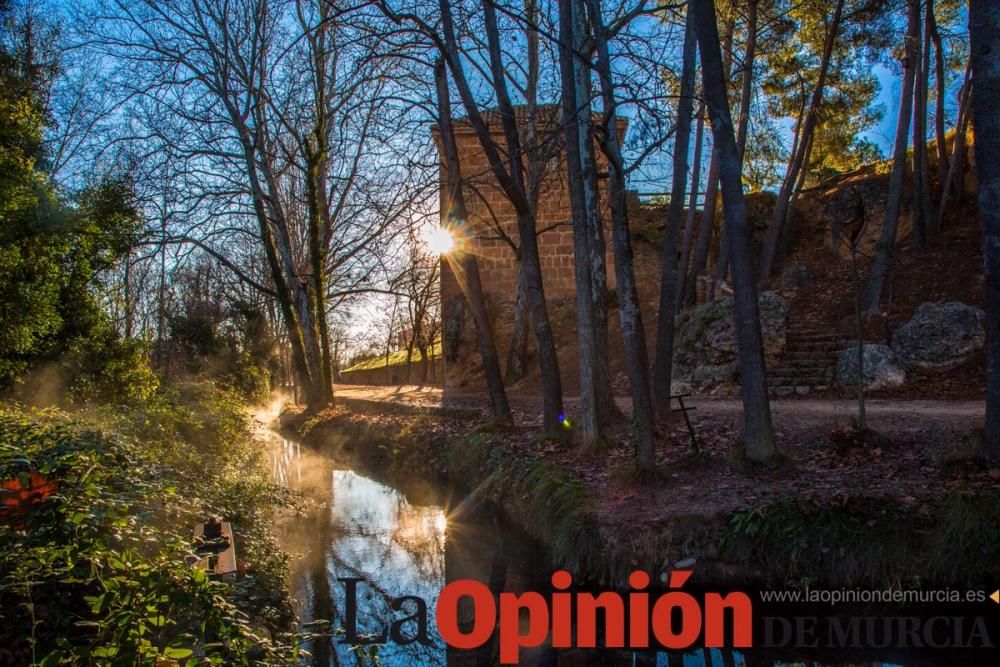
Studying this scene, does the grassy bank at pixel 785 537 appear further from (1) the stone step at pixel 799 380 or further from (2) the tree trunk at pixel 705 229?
(2) the tree trunk at pixel 705 229

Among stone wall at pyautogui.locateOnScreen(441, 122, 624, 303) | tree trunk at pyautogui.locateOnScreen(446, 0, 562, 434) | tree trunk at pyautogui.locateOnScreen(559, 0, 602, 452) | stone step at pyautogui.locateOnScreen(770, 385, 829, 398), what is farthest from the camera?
stone wall at pyautogui.locateOnScreen(441, 122, 624, 303)

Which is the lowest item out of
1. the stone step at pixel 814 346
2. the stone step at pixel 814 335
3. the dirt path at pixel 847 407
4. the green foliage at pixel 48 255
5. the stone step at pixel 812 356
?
the dirt path at pixel 847 407

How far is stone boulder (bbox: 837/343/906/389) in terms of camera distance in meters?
12.0

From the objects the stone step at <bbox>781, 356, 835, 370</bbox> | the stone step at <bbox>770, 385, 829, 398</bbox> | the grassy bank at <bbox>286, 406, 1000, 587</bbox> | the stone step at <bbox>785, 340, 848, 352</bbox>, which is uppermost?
the stone step at <bbox>785, 340, 848, 352</bbox>

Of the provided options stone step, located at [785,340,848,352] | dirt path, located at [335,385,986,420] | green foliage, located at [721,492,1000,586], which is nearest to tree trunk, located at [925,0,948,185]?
stone step, located at [785,340,848,352]

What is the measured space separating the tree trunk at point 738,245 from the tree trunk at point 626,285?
1.06m

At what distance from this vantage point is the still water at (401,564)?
525cm

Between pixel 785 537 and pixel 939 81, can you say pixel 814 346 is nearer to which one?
pixel 939 81

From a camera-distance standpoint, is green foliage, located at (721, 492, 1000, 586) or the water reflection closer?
green foliage, located at (721, 492, 1000, 586)

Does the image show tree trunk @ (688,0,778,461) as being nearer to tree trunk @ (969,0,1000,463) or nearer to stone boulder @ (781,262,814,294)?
tree trunk @ (969,0,1000,463)

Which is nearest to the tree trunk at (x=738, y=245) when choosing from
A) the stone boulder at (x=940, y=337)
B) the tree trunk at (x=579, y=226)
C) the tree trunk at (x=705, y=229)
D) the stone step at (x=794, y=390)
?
the tree trunk at (x=579, y=226)

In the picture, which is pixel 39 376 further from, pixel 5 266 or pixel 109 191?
pixel 109 191

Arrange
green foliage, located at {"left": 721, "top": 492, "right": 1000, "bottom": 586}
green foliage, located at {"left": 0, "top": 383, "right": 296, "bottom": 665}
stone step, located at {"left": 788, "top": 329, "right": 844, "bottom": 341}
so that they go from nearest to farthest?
green foliage, located at {"left": 0, "top": 383, "right": 296, "bottom": 665}, green foliage, located at {"left": 721, "top": 492, "right": 1000, "bottom": 586}, stone step, located at {"left": 788, "top": 329, "right": 844, "bottom": 341}

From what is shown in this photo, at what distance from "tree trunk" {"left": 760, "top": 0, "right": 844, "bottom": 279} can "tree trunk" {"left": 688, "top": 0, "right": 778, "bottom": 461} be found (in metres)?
9.04
